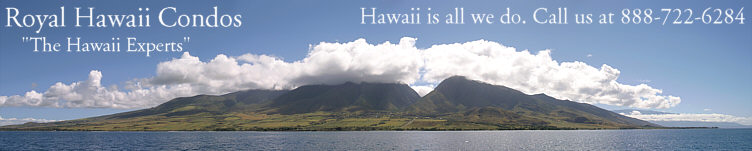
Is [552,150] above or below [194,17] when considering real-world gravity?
below

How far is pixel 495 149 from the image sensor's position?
154 metres

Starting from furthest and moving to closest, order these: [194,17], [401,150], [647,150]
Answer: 1. [647,150]
2. [401,150]
3. [194,17]

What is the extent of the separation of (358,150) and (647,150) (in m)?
105

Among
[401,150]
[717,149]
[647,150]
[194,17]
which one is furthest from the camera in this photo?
[717,149]

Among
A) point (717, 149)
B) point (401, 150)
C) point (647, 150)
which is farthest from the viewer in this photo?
point (717, 149)

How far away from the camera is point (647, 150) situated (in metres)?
158

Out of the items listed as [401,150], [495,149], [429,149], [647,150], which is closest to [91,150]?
[401,150]

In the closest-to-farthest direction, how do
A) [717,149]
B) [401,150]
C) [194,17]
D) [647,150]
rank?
[194,17] < [401,150] < [647,150] < [717,149]

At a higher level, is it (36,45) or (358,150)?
(36,45)

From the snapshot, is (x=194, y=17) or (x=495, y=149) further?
(x=495, y=149)

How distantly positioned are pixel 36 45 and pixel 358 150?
9452 cm

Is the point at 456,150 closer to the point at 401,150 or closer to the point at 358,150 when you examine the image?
the point at 401,150

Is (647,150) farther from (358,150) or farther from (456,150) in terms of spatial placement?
(358,150)

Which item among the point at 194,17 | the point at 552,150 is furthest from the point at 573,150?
the point at 194,17
